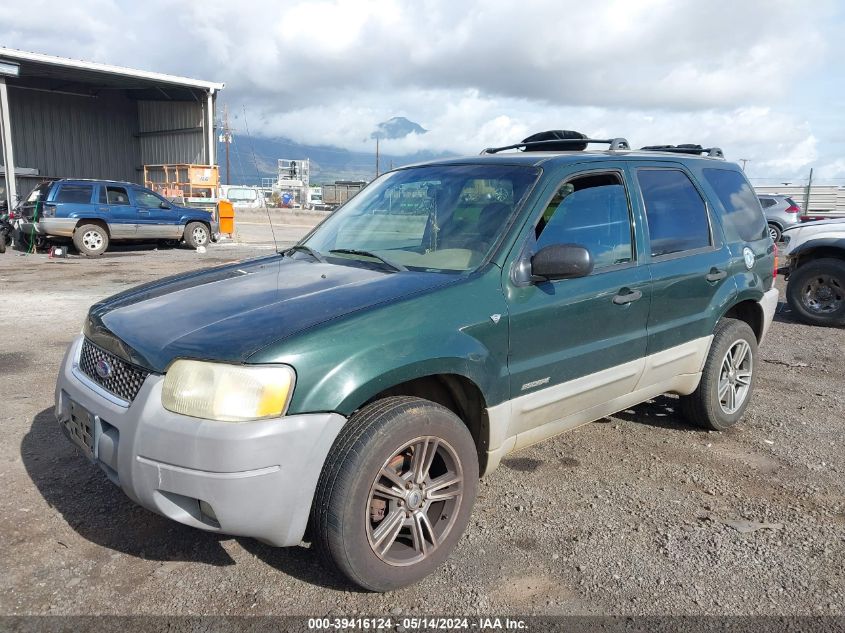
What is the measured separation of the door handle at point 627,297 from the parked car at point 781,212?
19.8 metres

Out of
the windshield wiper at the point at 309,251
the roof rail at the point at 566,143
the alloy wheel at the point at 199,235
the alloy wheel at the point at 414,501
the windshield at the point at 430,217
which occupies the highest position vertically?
the roof rail at the point at 566,143

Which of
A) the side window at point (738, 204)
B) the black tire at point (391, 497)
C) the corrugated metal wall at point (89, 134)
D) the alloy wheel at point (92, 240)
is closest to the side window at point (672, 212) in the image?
the side window at point (738, 204)

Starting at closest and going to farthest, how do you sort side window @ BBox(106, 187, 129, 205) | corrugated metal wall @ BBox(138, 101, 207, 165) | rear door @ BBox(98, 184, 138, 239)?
rear door @ BBox(98, 184, 138, 239) → side window @ BBox(106, 187, 129, 205) → corrugated metal wall @ BBox(138, 101, 207, 165)

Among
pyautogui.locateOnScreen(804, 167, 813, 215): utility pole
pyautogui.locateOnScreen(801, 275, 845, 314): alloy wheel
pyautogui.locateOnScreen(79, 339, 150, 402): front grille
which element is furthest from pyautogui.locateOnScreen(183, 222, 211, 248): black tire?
pyautogui.locateOnScreen(804, 167, 813, 215): utility pole

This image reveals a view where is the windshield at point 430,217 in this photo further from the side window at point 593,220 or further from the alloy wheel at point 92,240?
the alloy wheel at point 92,240

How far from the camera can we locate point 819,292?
815 cm

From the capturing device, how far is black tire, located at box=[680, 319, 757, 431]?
13.9ft

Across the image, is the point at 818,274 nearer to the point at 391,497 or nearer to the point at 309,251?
the point at 309,251

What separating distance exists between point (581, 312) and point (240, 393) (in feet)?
5.65

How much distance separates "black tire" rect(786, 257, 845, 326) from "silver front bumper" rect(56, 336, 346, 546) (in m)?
7.71

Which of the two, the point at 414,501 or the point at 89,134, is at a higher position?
the point at 89,134

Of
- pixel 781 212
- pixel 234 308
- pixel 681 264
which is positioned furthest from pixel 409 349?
pixel 781 212

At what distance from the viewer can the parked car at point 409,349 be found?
7.60 feet

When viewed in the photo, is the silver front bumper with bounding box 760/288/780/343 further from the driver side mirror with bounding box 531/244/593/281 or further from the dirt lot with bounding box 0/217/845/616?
the driver side mirror with bounding box 531/244/593/281
